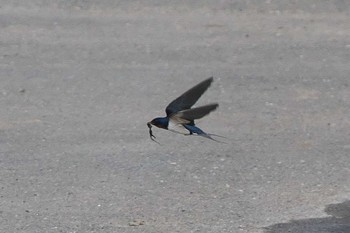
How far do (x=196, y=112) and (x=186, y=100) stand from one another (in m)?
0.18

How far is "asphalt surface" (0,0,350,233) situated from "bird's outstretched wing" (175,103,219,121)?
1.58 metres

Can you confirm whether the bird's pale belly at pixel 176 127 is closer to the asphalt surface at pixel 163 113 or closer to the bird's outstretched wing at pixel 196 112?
the bird's outstretched wing at pixel 196 112

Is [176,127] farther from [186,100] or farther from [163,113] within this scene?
[163,113]

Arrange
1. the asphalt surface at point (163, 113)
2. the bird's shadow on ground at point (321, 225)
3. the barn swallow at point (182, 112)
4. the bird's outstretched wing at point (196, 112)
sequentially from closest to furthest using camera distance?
the bird's outstretched wing at point (196, 112) < the barn swallow at point (182, 112) < the bird's shadow on ground at point (321, 225) < the asphalt surface at point (163, 113)

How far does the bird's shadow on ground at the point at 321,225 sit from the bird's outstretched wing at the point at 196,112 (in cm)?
171

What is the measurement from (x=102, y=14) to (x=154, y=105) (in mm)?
2443

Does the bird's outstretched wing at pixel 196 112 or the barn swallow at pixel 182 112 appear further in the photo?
the barn swallow at pixel 182 112

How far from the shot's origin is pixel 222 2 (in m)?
10.7

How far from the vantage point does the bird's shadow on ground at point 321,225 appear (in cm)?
620

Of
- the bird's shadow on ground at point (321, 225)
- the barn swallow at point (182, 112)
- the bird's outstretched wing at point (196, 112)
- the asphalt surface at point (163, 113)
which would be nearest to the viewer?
the bird's outstretched wing at point (196, 112)

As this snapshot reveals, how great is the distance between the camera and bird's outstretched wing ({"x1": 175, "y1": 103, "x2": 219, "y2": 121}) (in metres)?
4.45

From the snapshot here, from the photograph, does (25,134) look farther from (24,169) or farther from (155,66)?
(155,66)

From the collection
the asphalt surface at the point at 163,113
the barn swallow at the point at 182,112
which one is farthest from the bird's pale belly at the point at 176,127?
the asphalt surface at the point at 163,113

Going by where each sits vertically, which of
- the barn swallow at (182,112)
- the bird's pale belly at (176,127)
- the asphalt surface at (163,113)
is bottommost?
the asphalt surface at (163,113)
